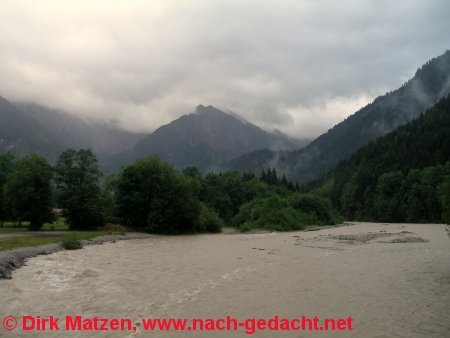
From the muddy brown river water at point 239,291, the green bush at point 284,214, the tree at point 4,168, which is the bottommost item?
the muddy brown river water at point 239,291

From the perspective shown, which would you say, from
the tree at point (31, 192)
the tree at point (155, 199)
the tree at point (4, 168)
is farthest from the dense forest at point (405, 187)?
the tree at point (4, 168)

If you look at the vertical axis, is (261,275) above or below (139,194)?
below

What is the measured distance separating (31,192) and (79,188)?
427 inches

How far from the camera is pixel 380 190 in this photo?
165625 millimetres

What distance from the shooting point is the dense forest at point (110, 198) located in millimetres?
72188

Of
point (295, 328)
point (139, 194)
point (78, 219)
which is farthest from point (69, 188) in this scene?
point (295, 328)

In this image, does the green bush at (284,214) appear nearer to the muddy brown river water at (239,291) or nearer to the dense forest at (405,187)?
the dense forest at (405,187)

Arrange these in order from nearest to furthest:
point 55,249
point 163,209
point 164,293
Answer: point 164,293 → point 55,249 → point 163,209

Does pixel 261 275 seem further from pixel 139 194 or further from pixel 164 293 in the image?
pixel 139 194

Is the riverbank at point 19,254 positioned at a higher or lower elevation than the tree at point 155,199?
lower

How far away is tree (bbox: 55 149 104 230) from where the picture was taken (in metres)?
77.1

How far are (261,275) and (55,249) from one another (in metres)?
24.7

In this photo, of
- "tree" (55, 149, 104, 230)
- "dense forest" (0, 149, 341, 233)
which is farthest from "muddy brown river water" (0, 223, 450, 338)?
"tree" (55, 149, 104, 230)

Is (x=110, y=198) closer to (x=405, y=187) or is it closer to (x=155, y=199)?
(x=155, y=199)
